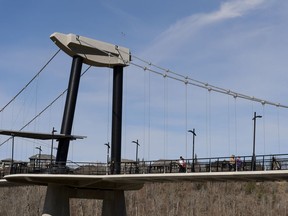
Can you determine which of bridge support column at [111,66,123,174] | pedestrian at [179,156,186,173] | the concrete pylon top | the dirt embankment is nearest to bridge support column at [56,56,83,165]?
the concrete pylon top

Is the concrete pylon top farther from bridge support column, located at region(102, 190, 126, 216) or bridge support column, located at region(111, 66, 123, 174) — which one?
bridge support column, located at region(102, 190, 126, 216)

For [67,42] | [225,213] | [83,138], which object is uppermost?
[67,42]

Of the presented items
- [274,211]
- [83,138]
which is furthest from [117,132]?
[274,211]

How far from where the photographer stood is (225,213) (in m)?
76.3

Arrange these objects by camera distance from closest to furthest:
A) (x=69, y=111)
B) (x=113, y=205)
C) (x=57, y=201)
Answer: (x=69, y=111) < (x=57, y=201) < (x=113, y=205)

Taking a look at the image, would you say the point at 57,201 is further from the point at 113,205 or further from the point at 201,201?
the point at 201,201

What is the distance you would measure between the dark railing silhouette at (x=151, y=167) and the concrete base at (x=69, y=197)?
2029 mm

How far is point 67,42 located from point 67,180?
899cm

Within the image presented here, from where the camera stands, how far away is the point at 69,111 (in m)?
36.8

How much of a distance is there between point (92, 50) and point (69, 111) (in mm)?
4732

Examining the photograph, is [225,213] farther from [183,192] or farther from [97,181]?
[97,181]

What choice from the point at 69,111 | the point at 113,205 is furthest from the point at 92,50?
the point at 113,205

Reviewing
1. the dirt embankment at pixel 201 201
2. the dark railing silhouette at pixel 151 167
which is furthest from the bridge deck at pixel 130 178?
the dirt embankment at pixel 201 201

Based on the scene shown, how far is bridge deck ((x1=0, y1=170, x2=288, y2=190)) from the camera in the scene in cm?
2840
